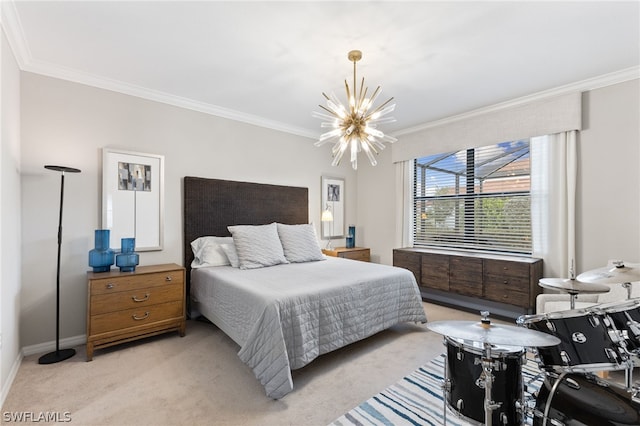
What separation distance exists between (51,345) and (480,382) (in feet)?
11.6

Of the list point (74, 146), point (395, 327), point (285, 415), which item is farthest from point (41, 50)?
point (395, 327)

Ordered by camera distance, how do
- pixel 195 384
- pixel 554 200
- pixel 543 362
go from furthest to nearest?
1. pixel 554 200
2. pixel 195 384
3. pixel 543 362

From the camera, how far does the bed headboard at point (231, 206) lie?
3510mm

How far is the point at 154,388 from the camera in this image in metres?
2.09

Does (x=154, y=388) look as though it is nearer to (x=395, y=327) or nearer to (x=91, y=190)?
(x=91, y=190)

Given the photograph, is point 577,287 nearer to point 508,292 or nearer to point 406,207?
point 508,292

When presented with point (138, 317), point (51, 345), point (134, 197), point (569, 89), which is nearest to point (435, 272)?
point (569, 89)

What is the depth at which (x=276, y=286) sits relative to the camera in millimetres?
2428

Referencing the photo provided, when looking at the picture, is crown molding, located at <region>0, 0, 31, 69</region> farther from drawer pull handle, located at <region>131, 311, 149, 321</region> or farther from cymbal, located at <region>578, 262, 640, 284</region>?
cymbal, located at <region>578, 262, 640, 284</region>

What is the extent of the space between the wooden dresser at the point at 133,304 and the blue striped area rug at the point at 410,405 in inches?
77.7

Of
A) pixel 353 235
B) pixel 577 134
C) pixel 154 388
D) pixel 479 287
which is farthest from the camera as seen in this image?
pixel 353 235

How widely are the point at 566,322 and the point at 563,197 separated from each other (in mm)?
2276

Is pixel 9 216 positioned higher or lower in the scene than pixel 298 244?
higher

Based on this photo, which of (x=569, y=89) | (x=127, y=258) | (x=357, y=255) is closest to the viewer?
(x=127, y=258)
